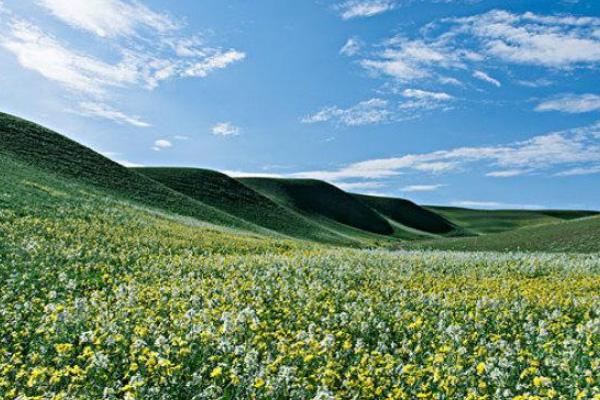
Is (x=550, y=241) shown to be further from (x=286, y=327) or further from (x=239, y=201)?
(x=239, y=201)

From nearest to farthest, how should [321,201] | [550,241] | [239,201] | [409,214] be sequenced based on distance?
[550,241] < [239,201] < [321,201] < [409,214]

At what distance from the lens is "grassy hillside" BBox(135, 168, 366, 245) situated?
10225cm

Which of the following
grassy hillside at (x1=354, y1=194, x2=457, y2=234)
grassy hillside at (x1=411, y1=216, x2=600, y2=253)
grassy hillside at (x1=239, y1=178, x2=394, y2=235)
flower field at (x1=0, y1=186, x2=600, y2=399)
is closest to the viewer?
flower field at (x1=0, y1=186, x2=600, y2=399)

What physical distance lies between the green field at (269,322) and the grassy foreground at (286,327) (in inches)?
2.0

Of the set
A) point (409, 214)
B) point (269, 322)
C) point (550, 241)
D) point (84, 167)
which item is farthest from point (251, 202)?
point (269, 322)

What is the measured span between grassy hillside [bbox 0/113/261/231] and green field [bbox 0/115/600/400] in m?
38.1

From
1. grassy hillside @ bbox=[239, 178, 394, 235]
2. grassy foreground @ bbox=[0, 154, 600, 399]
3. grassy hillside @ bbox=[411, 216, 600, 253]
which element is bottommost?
grassy foreground @ bbox=[0, 154, 600, 399]

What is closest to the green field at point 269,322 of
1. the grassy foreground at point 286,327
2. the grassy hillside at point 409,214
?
the grassy foreground at point 286,327

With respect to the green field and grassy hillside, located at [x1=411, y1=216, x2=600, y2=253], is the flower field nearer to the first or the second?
the green field

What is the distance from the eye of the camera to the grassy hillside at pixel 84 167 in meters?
75.2

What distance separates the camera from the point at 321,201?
157m

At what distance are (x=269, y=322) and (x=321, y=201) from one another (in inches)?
5715

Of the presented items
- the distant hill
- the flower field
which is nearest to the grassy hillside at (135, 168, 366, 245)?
the distant hill

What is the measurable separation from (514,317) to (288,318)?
547 centimetres
